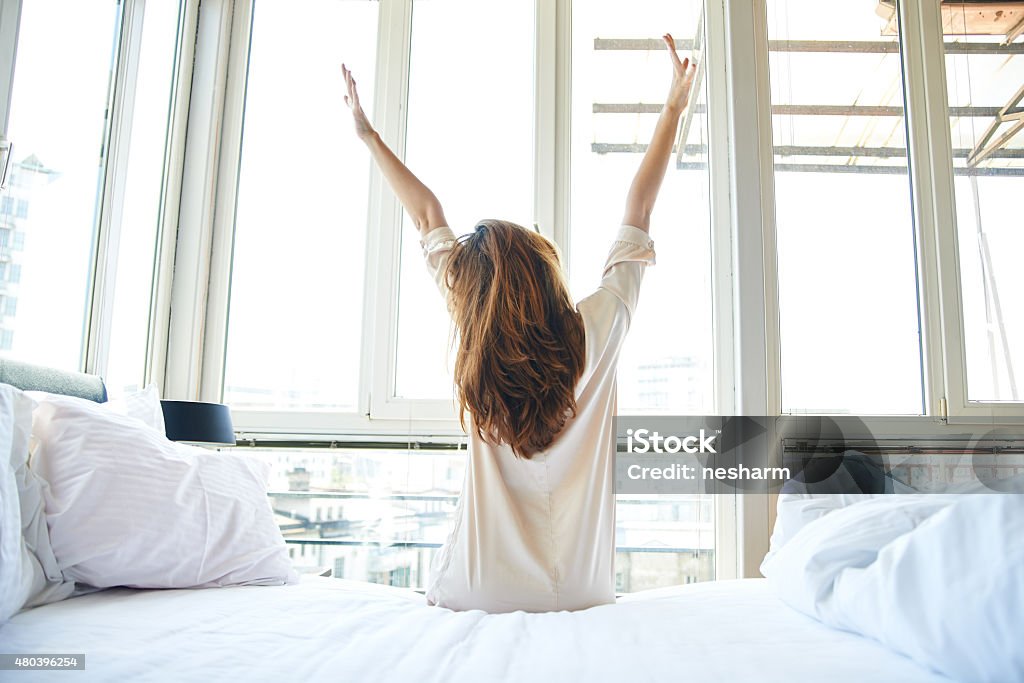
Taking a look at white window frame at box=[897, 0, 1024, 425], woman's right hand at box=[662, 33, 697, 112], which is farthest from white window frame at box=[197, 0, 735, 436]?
woman's right hand at box=[662, 33, 697, 112]

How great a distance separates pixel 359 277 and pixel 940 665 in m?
2.22

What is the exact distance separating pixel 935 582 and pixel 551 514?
0.67m

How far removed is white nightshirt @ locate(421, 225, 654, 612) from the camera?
4.09ft

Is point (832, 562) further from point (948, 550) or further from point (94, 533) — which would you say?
point (94, 533)

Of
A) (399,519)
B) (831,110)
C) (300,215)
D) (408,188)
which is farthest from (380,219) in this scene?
(831,110)

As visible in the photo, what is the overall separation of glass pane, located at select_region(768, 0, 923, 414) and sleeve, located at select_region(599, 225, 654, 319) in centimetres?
107

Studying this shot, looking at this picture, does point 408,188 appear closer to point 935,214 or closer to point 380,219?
point 380,219

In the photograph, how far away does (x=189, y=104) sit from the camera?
266 centimetres

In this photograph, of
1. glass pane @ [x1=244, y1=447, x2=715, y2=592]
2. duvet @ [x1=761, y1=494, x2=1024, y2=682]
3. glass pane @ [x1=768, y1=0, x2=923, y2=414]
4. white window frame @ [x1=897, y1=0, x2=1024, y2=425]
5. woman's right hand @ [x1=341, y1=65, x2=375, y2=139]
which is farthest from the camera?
glass pane @ [x1=244, y1=447, x2=715, y2=592]

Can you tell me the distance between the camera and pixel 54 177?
194 centimetres

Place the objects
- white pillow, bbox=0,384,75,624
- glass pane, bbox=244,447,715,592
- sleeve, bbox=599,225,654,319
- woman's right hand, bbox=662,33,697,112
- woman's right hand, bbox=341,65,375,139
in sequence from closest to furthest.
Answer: white pillow, bbox=0,384,75,624 → sleeve, bbox=599,225,654,319 → woman's right hand, bbox=662,33,697,112 → woman's right hand, bbox=341,65,375,139 → glass pane, bbox=244,447,715,592

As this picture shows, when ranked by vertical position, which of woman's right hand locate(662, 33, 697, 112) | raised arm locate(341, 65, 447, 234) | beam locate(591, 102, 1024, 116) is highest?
beam locate(591, 102, 1024, 116)

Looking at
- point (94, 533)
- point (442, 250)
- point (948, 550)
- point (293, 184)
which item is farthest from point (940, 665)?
point (293, 184)

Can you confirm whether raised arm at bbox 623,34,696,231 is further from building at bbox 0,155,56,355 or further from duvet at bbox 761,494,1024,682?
building at bbox 0,155,56,355
